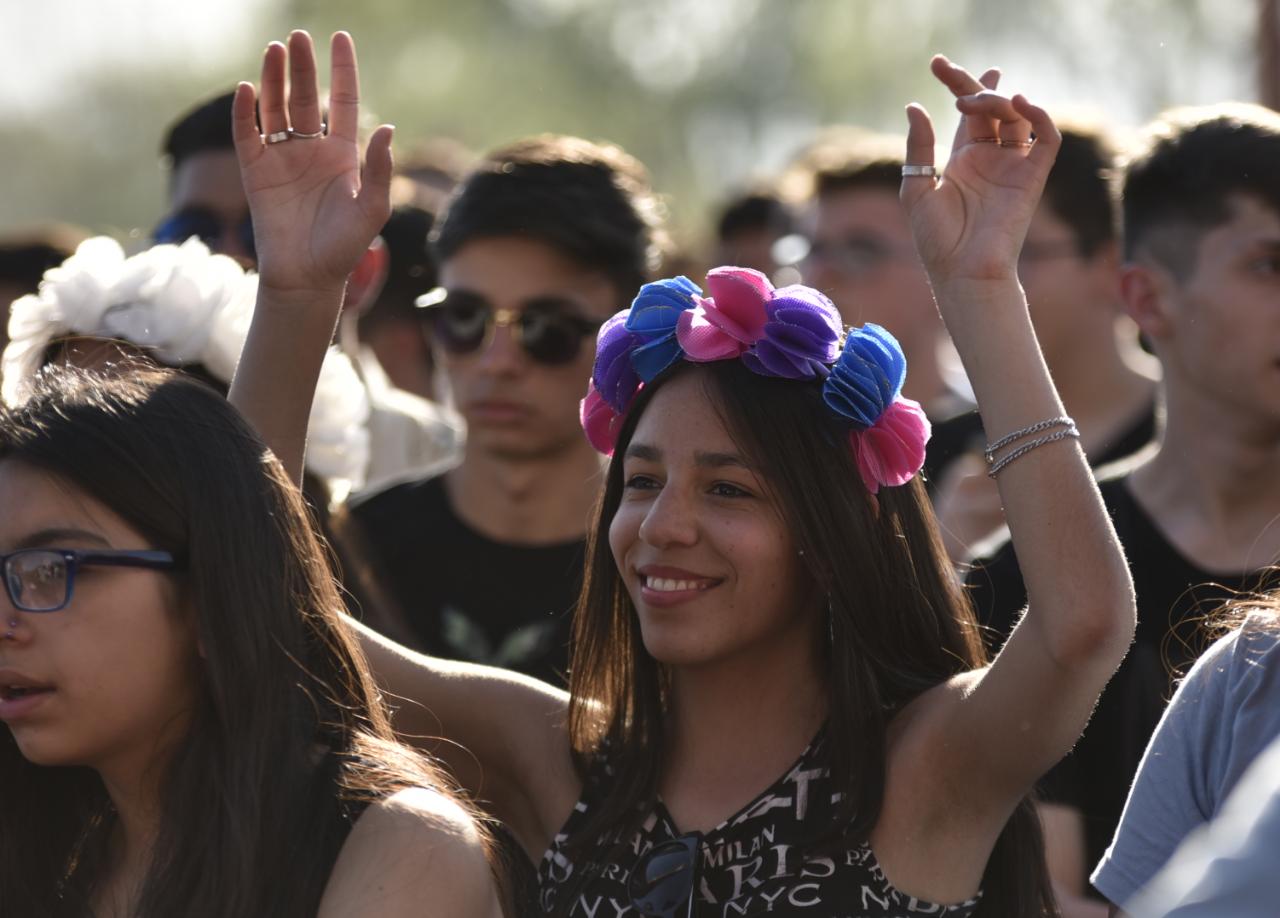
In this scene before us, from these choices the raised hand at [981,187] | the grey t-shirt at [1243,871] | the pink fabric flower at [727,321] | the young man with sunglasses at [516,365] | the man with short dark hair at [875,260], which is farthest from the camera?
the man with short dark hair at [875,260]

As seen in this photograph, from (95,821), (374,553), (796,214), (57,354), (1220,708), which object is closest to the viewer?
(1220,708)

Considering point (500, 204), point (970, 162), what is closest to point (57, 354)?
point (500, 204)

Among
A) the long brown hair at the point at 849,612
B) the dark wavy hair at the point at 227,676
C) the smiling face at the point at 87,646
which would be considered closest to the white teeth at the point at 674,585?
the long brown hair at the point at 849,612

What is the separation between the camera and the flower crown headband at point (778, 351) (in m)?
3.26

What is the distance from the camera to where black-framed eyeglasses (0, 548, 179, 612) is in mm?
2865

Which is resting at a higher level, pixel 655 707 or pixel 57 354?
pixel 57 354

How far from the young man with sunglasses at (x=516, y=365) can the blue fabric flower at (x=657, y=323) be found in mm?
1247

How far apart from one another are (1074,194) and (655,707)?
265 cm

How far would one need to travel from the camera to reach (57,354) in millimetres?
4125

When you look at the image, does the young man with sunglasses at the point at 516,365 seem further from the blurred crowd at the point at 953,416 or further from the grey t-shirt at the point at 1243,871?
the grey t-shirt at the point at 1243,871

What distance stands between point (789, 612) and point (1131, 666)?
83 cm

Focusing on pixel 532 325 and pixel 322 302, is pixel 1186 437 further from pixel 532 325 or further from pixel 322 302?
pixel 322 302

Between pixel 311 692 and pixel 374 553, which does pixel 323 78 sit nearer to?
pixel 374 553

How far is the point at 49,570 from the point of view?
288 cm
